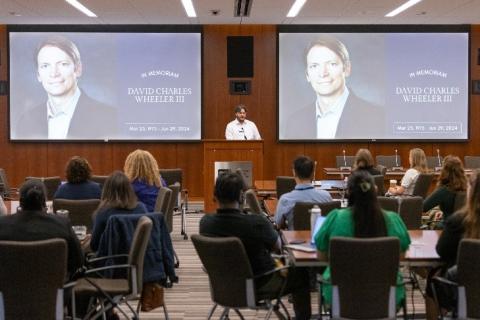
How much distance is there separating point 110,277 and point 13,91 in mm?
9759

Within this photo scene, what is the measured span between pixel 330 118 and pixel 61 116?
16.9ft

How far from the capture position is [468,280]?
3934 mm

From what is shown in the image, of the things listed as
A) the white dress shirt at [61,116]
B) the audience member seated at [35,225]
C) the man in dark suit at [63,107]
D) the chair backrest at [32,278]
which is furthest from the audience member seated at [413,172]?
the white dress shirt at [61,116]

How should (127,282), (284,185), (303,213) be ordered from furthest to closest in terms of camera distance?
(284,185) < (303,213) < (127,282)

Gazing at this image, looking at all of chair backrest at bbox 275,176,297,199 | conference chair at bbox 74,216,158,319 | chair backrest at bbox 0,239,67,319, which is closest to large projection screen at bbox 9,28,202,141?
chair backrest at bbox 275,176,297,199

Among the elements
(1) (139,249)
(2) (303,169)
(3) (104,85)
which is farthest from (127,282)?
(3) (104,85)

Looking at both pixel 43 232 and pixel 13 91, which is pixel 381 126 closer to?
pixel 13 91

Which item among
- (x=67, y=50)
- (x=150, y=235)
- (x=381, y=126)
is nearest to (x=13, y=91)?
(x=67, y=50)

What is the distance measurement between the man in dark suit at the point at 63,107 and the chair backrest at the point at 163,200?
7.39m

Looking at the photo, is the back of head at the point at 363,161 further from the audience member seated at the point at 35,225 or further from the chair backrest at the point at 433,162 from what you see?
the chair backrest at the point at 433,162

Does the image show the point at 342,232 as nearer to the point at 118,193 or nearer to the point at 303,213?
the point at 303,213

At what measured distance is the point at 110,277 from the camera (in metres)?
4.97

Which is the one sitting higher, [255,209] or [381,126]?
[381,126]

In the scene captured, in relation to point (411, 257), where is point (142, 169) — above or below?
above
